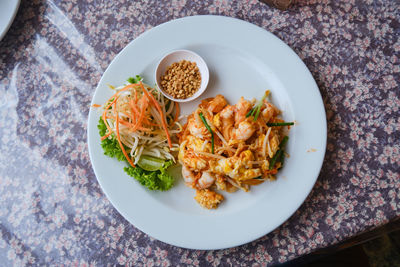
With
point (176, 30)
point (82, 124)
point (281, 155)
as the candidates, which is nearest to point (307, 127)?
point (281, 155)

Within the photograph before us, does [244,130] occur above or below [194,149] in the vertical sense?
above

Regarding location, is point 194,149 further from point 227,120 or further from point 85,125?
point 85,125

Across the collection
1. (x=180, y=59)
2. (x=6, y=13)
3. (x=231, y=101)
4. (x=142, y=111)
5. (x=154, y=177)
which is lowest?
(x=154, y=177)

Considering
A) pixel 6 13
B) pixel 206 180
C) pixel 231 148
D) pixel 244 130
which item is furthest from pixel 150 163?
pixel 6 13

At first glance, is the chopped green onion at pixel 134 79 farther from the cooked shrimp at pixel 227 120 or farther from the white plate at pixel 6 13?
the white plate at pixel 6 13

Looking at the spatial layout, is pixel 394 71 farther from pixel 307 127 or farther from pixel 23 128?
pixel 23 128
